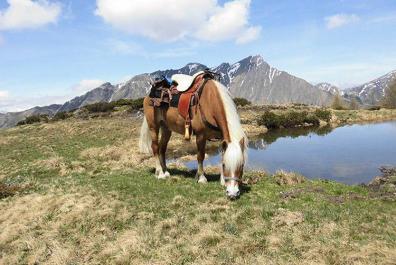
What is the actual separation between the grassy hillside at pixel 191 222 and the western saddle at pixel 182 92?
2.74 metres

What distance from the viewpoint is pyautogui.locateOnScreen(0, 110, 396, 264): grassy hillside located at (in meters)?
8.98

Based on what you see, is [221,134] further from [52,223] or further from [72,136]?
[72,136]

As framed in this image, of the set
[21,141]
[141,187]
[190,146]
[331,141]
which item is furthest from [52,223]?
[21,141]

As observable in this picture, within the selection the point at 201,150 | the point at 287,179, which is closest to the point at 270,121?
the point at 287,179

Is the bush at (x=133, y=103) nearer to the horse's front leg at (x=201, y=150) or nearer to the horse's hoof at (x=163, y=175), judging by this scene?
the horse's hoof at (x=163, y=175)

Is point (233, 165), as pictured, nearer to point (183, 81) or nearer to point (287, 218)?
point (287, 218)

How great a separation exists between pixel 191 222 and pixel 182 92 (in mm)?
5762

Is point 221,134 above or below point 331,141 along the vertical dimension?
above

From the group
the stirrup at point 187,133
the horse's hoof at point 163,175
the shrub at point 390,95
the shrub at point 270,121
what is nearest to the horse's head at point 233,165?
the stirrup at point 187,133

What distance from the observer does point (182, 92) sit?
14922 mm

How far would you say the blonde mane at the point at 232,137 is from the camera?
1182 centimetres

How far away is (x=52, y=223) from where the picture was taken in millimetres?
12266

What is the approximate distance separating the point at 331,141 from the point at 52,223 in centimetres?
3047

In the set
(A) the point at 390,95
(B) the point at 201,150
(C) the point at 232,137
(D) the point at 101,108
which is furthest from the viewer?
(A) the point at 390,95
